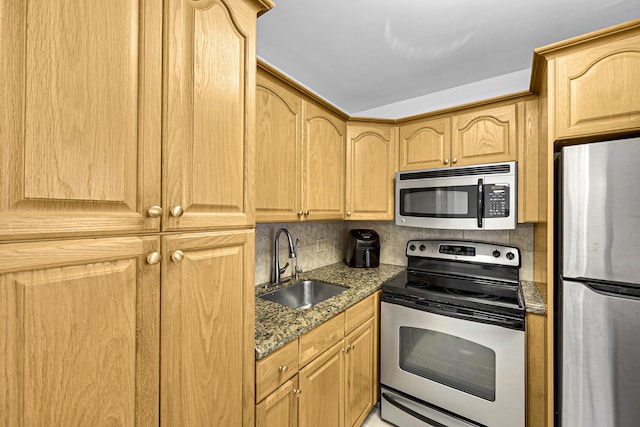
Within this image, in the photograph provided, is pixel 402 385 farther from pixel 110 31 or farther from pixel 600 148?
pixel 110 31

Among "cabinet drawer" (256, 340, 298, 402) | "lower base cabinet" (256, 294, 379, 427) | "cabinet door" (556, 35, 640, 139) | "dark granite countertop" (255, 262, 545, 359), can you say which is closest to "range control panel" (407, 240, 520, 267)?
"dark granite countertop" (255, 262, 545, 359)

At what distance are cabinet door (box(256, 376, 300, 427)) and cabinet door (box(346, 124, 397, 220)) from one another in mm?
1302

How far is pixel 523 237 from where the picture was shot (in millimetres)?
1962

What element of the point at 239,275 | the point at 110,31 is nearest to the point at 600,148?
the point at 239,275

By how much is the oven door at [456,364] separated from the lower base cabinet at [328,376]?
15 centimetres

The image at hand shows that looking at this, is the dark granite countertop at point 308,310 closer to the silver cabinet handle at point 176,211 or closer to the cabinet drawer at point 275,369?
the cabinet drawer at point 275,369

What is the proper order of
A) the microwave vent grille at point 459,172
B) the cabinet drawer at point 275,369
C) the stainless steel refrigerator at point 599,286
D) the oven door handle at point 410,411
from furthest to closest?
1. the microwave vent grille at point 459,172
2. the oven door handle at point 410,411
3. the stainless steel refrigerator at point 599,286
4. the cabinet drawer at point 275,369

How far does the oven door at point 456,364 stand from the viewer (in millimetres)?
1430

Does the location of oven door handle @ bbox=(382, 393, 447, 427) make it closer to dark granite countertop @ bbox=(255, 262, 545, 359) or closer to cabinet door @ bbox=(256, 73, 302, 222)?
dark granite countertop @ bbox=(255, 262, 545, 359)

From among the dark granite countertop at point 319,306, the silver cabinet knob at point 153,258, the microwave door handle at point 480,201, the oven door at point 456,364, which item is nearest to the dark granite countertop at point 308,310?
the dark granite countertop at point 319,306

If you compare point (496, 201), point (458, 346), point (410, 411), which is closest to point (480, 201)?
point (496, 201)

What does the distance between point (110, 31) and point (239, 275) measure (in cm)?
71

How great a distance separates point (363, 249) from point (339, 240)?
12.3 inches

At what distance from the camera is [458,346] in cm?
159
